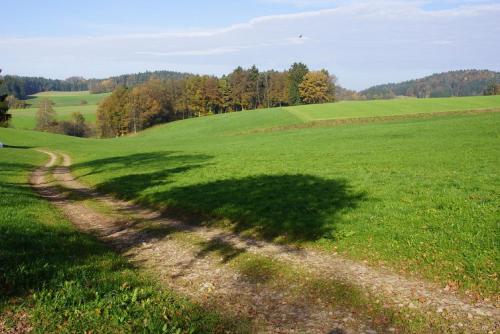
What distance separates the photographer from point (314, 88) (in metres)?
129

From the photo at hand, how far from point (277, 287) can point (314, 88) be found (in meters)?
124

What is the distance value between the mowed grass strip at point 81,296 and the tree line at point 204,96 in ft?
355

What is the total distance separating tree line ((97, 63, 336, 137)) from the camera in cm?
11681

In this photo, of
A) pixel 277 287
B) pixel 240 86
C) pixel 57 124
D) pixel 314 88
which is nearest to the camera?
pixel 277 287

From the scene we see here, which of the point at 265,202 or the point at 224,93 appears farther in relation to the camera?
the point at 224,93

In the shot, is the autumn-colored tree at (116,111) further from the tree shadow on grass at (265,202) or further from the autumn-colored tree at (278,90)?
the tree shadow on grass at (265,202)

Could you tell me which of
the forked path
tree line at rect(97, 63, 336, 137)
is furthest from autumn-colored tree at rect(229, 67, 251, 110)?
the forked path

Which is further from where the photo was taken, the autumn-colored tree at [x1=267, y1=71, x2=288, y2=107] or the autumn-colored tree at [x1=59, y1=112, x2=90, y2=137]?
the autumn-colored tree at [x1=267, y1=71, x2=288, y2=107]

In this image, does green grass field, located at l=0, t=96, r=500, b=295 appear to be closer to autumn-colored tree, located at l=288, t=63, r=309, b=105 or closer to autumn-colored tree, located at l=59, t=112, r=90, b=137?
autumn-colored tree, located at l=288, t=63, r=309, b=105

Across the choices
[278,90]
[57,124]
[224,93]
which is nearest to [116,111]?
[57,124]

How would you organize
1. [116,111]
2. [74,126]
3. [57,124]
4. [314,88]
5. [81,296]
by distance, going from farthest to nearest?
1. [74,126]
2. [314,88]
3. [57,124]
4. [116,111]
5. [81,296]

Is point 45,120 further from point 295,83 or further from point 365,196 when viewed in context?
point 365,196

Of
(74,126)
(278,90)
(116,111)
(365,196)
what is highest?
(278,90)

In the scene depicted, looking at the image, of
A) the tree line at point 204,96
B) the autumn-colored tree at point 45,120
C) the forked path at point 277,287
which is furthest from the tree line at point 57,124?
the forked path at point 277,287
